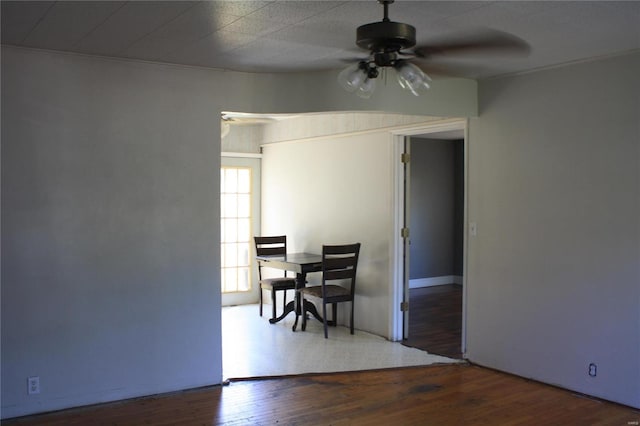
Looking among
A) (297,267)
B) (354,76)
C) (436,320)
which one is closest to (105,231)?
(354,76)

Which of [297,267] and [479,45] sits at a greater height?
[479,45]

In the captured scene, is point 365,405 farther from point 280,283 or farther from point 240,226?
point 240,226

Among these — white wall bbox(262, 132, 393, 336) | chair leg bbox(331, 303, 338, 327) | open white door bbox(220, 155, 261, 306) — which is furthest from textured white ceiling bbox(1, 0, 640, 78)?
open white door bbox(220, 155, 261, 306)

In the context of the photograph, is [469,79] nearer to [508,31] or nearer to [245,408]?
[508,31]

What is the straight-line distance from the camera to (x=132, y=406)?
3.98 metres

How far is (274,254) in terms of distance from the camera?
6.89 metres

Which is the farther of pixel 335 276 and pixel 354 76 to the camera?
pixel 335 276

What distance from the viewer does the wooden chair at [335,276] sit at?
5801 mm

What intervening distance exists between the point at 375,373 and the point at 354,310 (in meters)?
1.57

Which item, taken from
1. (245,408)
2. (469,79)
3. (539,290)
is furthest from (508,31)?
(245,408)

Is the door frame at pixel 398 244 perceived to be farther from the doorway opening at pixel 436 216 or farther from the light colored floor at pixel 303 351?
Result: the doorway opening at pixel 436 216

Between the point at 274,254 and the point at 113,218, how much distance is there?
3.00 metres

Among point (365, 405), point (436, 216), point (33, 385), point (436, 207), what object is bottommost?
point (365, 405)

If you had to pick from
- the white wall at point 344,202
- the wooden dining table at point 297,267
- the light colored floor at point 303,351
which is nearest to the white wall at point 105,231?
the light colored floor at point 303,351
